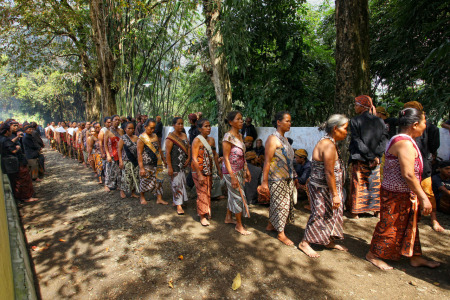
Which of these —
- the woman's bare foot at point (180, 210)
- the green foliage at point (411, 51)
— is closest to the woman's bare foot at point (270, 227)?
the woman's bare foot at point (180, 210)

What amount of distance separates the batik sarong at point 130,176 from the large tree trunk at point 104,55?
5623 mm

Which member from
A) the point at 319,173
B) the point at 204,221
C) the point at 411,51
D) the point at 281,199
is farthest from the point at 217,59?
the point at 411,51

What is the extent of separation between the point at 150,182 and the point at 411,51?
8.10m

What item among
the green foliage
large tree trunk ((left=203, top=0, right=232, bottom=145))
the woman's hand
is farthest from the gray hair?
the green foliage

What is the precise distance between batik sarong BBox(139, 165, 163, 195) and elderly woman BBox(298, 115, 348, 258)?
2.97 m

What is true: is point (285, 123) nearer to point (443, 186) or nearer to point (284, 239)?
point (284, 239)

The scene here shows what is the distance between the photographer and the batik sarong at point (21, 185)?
5723 mm

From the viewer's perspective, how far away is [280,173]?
3.35 metres

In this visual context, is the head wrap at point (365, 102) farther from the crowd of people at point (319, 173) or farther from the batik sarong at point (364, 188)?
the batik sarong at point (364, 188)

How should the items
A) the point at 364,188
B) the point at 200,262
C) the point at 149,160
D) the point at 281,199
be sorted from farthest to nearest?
the point at 149,160 < the point at 364,188 < the point at 281,199 < the point at 200,262

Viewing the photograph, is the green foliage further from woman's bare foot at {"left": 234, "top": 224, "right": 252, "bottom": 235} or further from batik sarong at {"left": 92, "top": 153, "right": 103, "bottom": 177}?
batik sarong at {"left": 92, "top": 153, "right": 103, "bottom": 177}

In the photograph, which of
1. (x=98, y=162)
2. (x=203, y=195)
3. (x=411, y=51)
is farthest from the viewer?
(x=411, y=51)

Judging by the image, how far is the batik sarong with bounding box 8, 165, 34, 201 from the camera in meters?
5.72

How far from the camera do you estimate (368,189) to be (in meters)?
4.01
